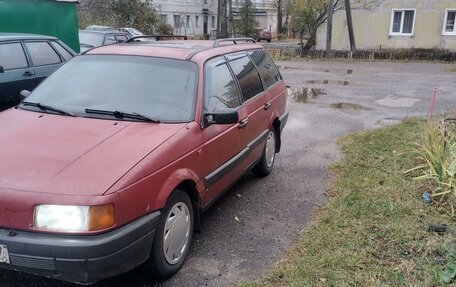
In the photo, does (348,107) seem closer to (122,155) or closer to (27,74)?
(27,74)

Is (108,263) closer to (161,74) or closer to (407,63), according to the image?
(161,74)

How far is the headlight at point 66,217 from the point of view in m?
2.68

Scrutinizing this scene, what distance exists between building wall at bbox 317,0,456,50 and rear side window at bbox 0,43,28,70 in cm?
2460

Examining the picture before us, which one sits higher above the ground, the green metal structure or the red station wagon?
the green metal structure

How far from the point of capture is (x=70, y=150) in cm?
311

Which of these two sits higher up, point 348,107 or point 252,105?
point 252,105

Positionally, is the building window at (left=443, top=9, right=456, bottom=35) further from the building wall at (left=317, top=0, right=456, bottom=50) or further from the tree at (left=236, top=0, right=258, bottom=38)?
the tree at (left=236, top=0, right=258, bottom=38)

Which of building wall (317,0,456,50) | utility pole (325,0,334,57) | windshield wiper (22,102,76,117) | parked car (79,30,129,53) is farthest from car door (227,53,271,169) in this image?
building wall (317,0,456,50)

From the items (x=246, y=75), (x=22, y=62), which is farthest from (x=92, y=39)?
(x=246, y=75)

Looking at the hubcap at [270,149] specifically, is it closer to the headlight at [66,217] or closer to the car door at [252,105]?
the car door at [252,105]

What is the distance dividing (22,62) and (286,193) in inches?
195

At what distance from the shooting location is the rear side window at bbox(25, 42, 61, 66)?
7.70m

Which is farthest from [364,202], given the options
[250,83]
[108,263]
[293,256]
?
[108,263]

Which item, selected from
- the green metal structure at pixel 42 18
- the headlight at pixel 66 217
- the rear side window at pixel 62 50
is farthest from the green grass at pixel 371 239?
the green metal structure at pixel 42 18
